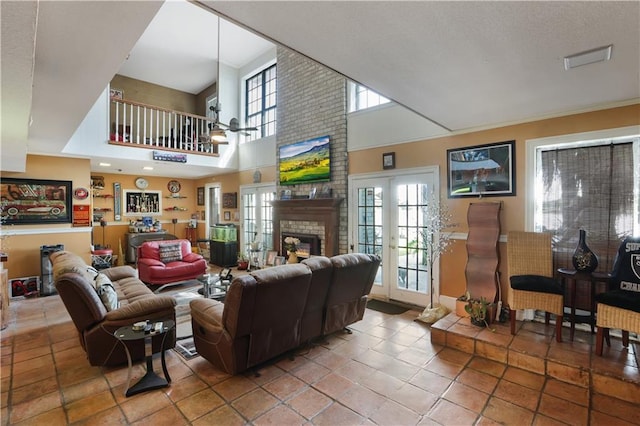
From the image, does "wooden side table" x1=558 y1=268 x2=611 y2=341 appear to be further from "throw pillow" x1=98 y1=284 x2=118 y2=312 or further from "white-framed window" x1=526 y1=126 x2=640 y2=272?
"throw pillow" x1=98 y1=284 x2=118 y2=312

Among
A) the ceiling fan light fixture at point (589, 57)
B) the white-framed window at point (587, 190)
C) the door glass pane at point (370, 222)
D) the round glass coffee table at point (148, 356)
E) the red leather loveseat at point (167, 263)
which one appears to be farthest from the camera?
the red leather loveseat at point (167, 263)

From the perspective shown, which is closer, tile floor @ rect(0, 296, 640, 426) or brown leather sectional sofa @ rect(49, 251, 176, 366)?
tile floor @ rect(0, 296, 640, 426)

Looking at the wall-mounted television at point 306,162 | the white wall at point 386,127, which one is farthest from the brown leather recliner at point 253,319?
the wall-mounted television at point 306,162

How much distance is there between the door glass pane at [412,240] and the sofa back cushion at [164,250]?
13.9 feet

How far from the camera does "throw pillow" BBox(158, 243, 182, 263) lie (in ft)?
19.0

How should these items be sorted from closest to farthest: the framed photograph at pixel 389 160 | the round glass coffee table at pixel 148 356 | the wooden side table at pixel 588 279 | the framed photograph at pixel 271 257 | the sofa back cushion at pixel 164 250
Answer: the round glass coffee table at pixel 148 356
the wooden side table at pixel 588 279
the framed photograph at pixel 389 160
the sofa back cushion at pixel 164 250
the framed photograph at pixel 271 257

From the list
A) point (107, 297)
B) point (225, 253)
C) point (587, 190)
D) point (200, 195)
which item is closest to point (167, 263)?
point (225, 253)

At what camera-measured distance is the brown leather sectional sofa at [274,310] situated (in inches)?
97.3

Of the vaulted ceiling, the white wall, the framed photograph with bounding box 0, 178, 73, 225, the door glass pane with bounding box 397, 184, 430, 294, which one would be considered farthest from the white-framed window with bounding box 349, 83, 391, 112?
the framed photograph with bounding box 0, 178, 73, 225

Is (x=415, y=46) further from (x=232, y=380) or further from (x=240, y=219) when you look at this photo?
(x=240, y=219)

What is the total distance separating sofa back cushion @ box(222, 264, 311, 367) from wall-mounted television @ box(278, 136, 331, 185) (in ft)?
10.8

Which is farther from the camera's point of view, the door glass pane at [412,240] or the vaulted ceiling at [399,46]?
the door glass pane at [412,240]

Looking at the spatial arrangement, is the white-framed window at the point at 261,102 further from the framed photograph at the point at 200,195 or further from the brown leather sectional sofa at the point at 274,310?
the brown leather sectional sofa at the point at 274,310

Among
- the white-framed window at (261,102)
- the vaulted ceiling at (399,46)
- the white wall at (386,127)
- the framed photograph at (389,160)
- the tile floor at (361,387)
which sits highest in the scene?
the white-framed window at (261,102)
